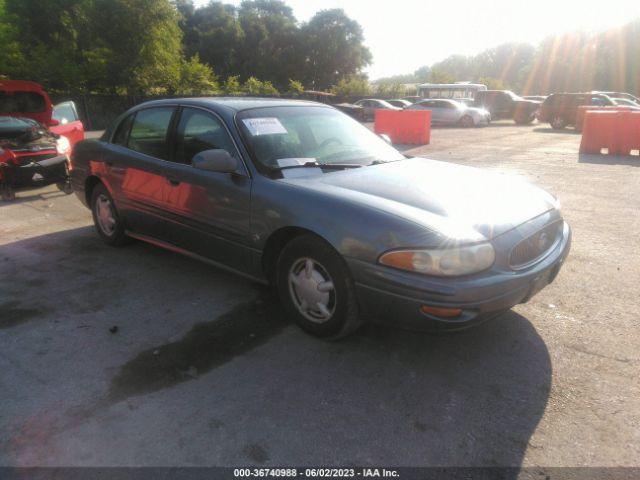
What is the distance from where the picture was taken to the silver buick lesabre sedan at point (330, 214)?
2.70m

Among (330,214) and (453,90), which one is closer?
(330,214)

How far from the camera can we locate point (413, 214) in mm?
2846

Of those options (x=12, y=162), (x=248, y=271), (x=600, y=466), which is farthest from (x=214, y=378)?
(x=12, y=162)

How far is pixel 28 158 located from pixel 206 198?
5154mm

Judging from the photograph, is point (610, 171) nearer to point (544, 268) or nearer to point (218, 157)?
point (544, 268)

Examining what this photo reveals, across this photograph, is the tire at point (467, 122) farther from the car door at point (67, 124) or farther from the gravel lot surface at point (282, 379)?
the gravel lot surface at point (282, 379)

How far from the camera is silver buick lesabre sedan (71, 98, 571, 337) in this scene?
2.70 metres

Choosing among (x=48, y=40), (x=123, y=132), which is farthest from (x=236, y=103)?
(x=48, y=40)

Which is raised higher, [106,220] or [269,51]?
[269,51]

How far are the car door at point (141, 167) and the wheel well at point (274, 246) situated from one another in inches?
48.9

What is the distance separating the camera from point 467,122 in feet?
76.1

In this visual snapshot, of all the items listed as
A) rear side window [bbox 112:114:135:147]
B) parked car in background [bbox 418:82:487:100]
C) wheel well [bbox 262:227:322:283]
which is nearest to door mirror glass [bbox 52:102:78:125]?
rear side window [bbox 112:114:135:147]

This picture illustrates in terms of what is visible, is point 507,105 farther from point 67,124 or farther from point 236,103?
point 236,103

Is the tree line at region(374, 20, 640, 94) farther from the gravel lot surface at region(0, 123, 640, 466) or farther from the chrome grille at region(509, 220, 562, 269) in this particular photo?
the chrome grille at region(509, 220, 562, 269)
